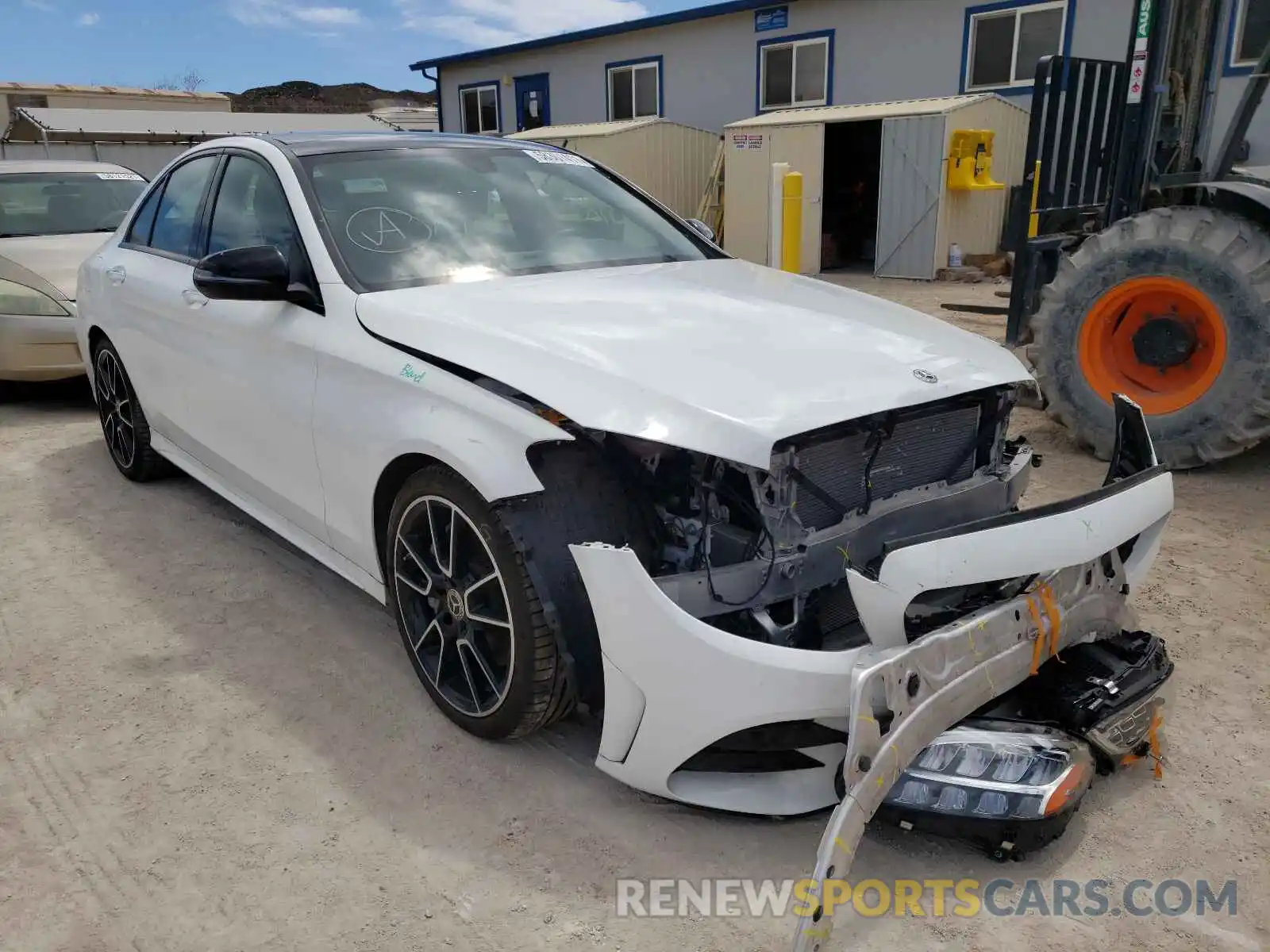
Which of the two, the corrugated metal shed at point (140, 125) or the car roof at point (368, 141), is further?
the corrugated metal shed at point (140, 125)

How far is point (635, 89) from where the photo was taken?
18578 mm

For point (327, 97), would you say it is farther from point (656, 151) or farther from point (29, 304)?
point (29, 304)

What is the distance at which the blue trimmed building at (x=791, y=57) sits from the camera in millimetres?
12812

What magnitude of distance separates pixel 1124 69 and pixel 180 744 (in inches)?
235

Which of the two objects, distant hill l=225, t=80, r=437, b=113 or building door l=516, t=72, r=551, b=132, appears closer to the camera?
building door l=516, t=72, r=551, b=132

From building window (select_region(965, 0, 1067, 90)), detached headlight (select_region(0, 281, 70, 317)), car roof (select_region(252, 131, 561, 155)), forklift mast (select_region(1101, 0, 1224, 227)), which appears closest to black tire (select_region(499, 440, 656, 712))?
car roof (select_region(252, 131, 561, 155))

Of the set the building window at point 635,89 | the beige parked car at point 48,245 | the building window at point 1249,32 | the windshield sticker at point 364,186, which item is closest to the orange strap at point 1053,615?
the windshield sticker at point 364,186

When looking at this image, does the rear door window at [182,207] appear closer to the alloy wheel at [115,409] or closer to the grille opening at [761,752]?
the alloy wheel at [115,409]

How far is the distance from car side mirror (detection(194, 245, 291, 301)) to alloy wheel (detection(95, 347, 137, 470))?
6.64 ft

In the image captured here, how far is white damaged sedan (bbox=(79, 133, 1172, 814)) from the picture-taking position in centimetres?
221

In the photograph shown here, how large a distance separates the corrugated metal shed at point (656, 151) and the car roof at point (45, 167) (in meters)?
Answer: 8.39

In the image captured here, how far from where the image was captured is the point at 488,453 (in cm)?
246

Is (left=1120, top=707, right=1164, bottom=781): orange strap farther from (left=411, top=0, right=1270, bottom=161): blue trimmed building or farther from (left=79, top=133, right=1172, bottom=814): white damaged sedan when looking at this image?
(left=411, top=0, right=1270, bottom=161): blue trimmed building

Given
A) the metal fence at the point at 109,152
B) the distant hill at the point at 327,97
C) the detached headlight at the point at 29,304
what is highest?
the distant hill at the point at 327,97
